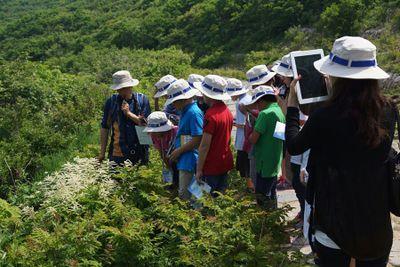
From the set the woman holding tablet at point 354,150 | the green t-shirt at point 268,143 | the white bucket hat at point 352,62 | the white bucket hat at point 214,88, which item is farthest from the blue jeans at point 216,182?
the white bucket hat at point 352,62

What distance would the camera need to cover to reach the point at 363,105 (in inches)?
92.4

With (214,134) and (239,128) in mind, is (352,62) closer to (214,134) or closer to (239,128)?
(214,134)

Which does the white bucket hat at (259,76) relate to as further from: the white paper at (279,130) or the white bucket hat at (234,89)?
the white paper at (279,130)

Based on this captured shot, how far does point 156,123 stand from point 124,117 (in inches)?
24.1

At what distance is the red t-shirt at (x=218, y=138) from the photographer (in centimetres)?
431

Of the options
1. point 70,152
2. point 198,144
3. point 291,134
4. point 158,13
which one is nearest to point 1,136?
point 70,152

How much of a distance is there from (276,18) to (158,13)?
17.0 meters

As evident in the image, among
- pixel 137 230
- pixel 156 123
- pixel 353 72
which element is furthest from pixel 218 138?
pixel 353 72

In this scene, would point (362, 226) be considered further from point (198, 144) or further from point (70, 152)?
point (70, 152)

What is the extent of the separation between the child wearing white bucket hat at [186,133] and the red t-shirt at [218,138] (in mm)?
138

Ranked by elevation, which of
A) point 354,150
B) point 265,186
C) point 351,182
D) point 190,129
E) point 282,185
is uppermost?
point 354,150

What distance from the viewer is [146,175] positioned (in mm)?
4578

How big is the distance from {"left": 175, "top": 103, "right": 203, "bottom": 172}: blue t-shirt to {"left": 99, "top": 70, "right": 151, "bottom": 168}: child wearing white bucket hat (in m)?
0.77

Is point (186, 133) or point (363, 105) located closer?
point (363, 105)
